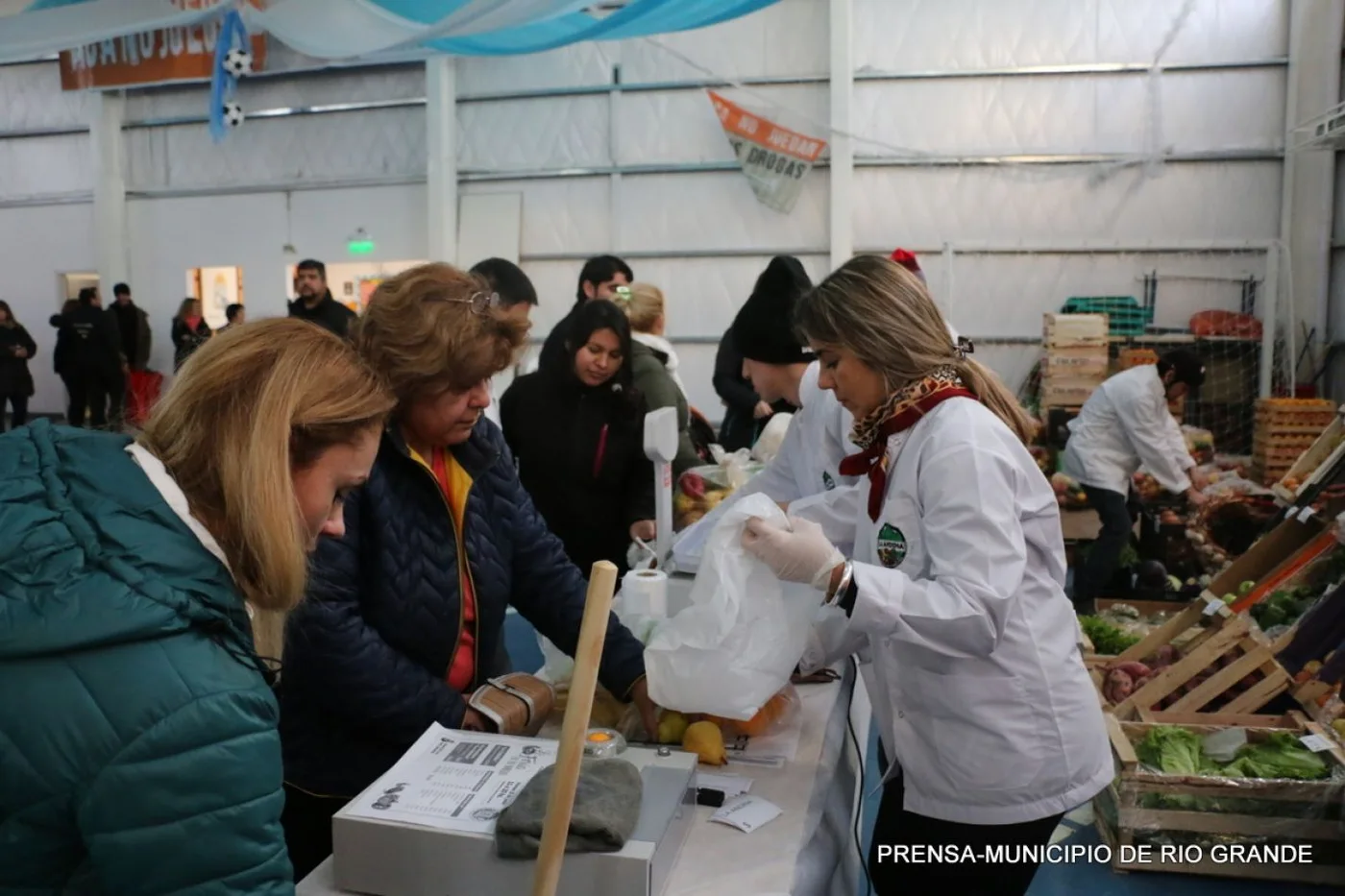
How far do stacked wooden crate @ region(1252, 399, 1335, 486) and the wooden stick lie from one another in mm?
7051

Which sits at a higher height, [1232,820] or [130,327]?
[130,327]

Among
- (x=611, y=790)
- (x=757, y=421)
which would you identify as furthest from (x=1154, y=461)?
(x=611, y=790)

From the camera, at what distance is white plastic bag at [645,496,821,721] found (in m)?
1.57

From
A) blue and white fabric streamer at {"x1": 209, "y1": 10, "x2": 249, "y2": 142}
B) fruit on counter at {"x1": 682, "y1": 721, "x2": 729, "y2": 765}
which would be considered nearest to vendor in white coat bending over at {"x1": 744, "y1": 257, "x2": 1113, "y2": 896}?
fruit on counter at {"x1": 682, "y1": 721, "x2": 729, "y2": 765}

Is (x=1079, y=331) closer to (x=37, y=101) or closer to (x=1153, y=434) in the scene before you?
(x=1153, y=434)

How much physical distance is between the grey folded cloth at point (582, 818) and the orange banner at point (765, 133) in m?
7.70

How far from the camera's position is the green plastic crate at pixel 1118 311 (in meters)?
7.91

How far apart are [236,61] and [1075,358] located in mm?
5542

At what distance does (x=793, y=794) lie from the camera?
1.50m

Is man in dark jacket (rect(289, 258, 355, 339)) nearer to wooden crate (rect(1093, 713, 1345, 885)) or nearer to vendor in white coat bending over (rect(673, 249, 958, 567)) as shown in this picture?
vendor in white coat bending over (rect(673, 249, 958, 567))

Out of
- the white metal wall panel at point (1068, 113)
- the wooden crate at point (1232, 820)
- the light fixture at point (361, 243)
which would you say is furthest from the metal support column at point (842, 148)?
the wooden crate at point (1232, 820)

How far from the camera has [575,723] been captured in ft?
3.27

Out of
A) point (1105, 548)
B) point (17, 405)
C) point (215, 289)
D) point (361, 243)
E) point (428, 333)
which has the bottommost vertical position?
point (1105, 548)

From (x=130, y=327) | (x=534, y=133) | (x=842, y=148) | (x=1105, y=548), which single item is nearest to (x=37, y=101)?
(x=130, y=327)
